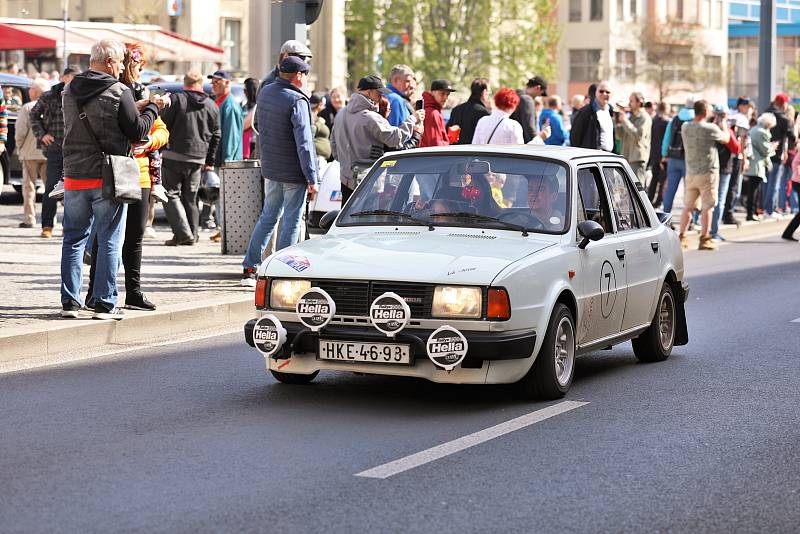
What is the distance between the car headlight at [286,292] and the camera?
8.62 metres

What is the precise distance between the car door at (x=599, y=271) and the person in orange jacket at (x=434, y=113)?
6152 millimetres

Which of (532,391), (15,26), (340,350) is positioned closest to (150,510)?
(340,350)

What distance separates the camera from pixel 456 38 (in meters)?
64.7

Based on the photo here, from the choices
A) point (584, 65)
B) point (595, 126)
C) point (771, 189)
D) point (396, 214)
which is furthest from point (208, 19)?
point (396, 214)

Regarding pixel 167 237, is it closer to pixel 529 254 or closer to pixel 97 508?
pixel 529 254

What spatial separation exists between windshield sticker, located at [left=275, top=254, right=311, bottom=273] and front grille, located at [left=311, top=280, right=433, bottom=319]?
158 mm

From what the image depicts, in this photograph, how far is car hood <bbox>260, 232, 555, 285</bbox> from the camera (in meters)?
8.37

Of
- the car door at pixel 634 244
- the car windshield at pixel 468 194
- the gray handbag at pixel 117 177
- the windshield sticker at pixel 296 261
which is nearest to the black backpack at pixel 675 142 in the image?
the car door at pixel 634 244

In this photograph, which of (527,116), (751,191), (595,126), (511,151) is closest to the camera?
(511,151)

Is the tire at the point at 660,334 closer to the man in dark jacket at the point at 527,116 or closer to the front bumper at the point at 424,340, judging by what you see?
the front bumper at the point at 424,340

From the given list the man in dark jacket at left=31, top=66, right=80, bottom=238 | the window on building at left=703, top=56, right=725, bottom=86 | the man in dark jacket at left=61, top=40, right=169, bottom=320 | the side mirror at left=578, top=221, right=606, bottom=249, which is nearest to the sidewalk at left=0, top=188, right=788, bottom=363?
the man in dark jacket at left=61, top=40, right=169, bottom=320

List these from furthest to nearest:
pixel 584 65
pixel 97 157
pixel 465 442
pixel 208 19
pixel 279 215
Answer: pixel 584 65 < pixel 208 19 < pixel 279 215 < pixel 97 157 < pixel 465 442

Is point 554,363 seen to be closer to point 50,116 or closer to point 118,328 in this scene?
point 118,328

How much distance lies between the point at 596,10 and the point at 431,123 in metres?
78.6
